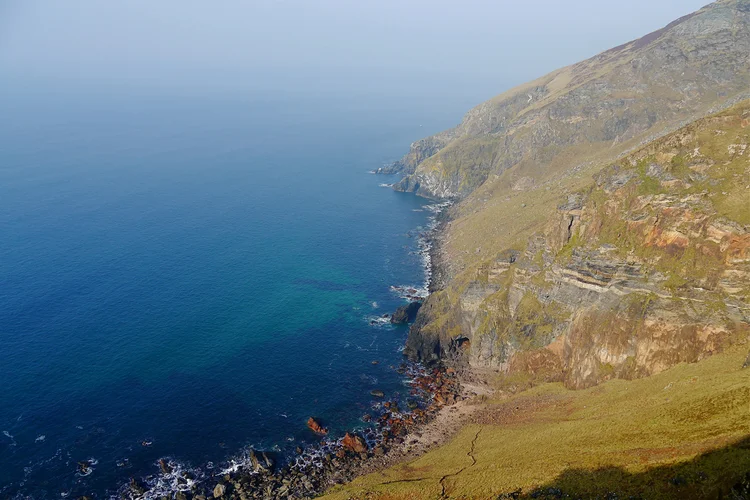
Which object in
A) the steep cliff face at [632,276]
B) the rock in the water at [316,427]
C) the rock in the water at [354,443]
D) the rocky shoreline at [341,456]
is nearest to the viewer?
the rocky shoreline at [341,456]

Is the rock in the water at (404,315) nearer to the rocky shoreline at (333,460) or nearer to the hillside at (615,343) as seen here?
the hillside at (615,343)

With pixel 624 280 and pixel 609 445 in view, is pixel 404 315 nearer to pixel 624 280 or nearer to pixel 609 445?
pixel 624 280

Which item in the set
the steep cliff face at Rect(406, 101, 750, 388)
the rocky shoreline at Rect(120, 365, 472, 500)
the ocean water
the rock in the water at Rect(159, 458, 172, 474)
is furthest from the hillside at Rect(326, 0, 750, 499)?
the rock in the water at Rect(159, 458, 172, 474)

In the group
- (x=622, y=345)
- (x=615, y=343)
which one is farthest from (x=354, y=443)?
(x=622, y=345)

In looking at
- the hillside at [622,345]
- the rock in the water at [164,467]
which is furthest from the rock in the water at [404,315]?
the rock in the water at [164,467]

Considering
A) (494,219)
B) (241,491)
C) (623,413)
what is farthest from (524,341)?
(494,219)

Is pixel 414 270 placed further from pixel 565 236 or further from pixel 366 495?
pixel 366 495
